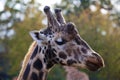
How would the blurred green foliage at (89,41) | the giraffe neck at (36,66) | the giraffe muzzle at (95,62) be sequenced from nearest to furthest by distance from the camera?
the giraffe muzzle at (95,62)
the giraffe neck at (36,66)
the blurred green foliage at (89,41)

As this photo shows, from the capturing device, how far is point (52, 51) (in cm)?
661

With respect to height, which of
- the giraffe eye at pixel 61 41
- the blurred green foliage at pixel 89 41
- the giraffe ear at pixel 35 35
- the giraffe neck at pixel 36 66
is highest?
the giraffe ear at pixel 35 35

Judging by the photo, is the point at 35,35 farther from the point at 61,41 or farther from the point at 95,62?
the point at 95,62

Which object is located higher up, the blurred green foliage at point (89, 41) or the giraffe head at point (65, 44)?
the giraffe head at point (65, 44)

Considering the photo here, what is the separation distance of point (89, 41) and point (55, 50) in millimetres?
16550

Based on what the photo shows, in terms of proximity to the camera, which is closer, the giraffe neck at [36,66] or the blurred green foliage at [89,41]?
the giraffe neck at [36,66]

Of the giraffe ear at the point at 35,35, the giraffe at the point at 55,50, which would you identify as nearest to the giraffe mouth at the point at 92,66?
the giraffe at the point at 55,50

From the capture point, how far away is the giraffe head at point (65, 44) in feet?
21.0

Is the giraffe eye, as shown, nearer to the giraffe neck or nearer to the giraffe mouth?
the giraffe neck

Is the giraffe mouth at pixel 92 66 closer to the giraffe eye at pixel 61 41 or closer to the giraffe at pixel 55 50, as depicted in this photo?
the giraffe at pixel 55 50

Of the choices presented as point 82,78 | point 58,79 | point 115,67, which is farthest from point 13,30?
point 82,78

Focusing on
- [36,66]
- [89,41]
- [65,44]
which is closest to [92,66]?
[65,44]

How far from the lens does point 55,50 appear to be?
21.6 feet

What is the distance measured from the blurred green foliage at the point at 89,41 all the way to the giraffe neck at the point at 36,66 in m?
15.0
